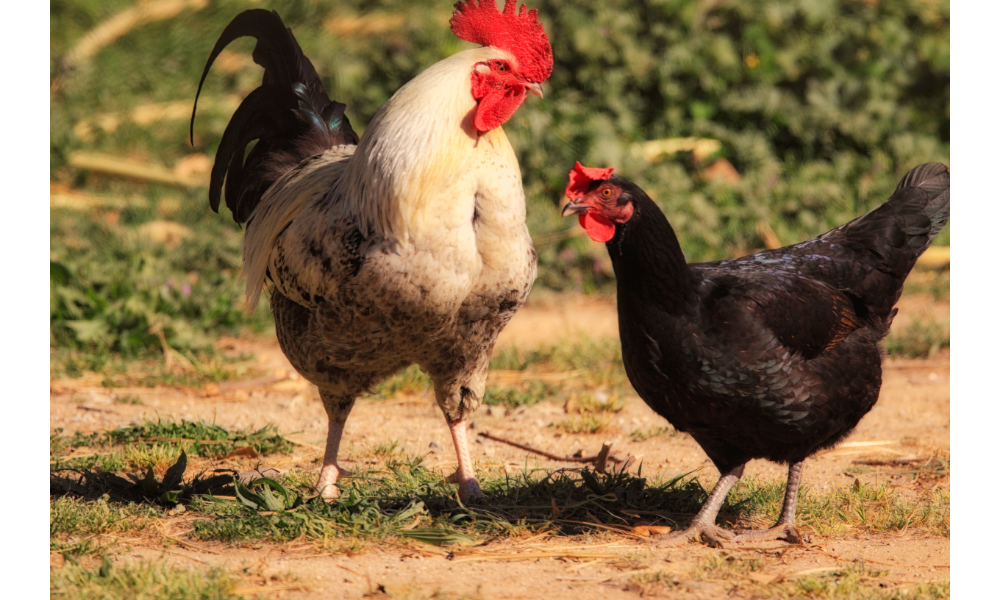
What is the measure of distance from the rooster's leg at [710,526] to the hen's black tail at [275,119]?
255 centimetres

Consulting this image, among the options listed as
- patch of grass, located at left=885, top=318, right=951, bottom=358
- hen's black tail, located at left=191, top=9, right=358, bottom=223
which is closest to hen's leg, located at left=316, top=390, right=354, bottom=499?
hen's black tail, located at left=191, top=9, right=358, bottom=223

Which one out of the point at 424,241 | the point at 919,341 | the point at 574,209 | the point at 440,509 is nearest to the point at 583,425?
the point at 440,509

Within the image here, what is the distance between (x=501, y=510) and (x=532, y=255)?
1.04m

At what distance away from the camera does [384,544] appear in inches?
132

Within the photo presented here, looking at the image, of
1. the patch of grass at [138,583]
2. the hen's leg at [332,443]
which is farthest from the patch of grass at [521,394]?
the patch of grass at [138,583]

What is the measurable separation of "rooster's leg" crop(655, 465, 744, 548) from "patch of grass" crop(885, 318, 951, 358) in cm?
303

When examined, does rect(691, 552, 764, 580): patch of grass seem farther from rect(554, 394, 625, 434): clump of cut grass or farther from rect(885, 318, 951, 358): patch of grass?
rect(885, 318, 951, 358): patch of grass

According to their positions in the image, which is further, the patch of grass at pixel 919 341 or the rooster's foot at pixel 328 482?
the patch of grass at pixel 919 341

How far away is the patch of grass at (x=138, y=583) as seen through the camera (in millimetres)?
2795

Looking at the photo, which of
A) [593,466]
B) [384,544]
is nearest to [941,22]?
[593,466]

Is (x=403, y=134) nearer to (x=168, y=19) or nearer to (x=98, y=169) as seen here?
(x=98, y=169)

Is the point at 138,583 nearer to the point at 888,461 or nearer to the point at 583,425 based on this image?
the point at 583,425

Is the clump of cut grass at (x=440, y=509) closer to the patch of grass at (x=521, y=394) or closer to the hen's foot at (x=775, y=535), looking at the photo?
the hen's foot at (x=775, y=535)

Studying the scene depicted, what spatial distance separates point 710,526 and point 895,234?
164 cm
